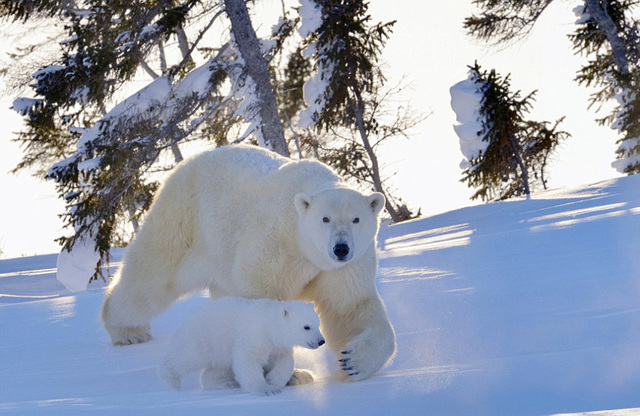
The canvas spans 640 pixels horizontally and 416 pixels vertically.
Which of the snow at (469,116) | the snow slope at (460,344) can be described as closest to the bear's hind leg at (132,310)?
the snow slope at (460,344)

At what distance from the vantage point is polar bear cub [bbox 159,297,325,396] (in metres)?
3.78

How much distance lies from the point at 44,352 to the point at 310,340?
2.34m

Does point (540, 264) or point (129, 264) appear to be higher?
point (129, 264)

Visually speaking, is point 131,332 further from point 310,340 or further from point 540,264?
point 540,264

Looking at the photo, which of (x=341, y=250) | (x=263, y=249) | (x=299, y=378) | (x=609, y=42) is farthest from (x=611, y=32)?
(x=299, y=378)

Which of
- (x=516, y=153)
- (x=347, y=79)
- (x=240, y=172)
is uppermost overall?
(x=347, y=79)

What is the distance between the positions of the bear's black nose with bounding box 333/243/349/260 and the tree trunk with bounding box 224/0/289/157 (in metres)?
8.57

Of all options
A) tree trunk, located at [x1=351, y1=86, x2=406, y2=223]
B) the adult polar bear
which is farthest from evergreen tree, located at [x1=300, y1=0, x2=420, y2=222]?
the adult polar bear

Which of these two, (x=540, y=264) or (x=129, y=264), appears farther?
(x=540, y=264)

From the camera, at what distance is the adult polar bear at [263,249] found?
164 inches

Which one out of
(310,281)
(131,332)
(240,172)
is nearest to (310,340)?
(310,281)

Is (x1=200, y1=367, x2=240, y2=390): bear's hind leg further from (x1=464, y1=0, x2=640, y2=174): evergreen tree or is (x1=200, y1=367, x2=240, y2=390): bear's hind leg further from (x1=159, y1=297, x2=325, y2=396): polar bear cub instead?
(x1=464, y1=0, x2=640, y2=174): evergreen tree

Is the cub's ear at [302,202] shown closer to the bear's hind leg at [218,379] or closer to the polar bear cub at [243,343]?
the polar bear cub at [243,343]

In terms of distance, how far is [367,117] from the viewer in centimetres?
1825
